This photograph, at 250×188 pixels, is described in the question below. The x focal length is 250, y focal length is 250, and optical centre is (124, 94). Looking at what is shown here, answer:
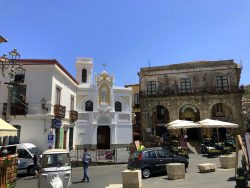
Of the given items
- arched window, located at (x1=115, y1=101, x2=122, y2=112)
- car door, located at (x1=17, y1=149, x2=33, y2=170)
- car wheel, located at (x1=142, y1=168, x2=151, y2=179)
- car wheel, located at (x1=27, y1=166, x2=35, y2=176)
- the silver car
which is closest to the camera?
the silver car

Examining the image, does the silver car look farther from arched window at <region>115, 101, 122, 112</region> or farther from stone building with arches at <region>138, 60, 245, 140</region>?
stone building with arches at <region>138, 60, 245, 140</region>

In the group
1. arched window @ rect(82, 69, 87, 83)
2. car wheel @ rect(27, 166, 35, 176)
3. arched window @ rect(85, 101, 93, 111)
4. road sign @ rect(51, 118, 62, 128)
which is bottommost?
car wheel @ rect(27, 166, 35, 176)

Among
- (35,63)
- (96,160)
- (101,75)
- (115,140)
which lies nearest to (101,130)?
(115,140)

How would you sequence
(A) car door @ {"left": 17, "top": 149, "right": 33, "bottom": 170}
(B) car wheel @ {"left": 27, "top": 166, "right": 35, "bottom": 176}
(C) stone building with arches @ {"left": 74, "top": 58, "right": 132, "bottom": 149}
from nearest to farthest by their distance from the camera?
(A) car door @ {"left": 17, "top": 149, "right": 33, "bottom": 170} < (B) car wheel @ {"left": 27, "top": 166, "right": 35, "bottom": 176} < (C) stone building with arches @ {"left": 74, "top": 58, "right": 132, "bottom": 149}

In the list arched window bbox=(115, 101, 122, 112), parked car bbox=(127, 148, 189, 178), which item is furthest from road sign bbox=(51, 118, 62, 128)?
arched window bbox=(115, 101, 122, 112)

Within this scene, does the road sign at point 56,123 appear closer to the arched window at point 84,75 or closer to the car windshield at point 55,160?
the car windshield at point 55,160

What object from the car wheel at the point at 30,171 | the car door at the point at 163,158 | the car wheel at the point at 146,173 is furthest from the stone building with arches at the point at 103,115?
the car wheel at the point at 146,173

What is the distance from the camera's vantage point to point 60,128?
79.7ft

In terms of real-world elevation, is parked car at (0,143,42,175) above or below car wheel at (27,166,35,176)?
above

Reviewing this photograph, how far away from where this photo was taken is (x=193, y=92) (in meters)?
35.8

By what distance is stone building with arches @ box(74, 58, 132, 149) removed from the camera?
1206 inches

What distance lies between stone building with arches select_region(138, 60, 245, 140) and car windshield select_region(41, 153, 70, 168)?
26.9m

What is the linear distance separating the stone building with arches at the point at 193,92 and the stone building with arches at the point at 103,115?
6245 millimetres

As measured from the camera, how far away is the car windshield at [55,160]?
10594 mm
